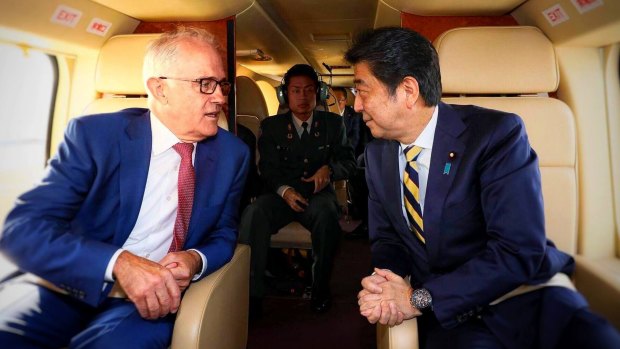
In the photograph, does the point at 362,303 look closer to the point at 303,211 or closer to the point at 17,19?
the point at 17,19

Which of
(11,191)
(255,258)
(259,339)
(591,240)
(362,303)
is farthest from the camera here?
(255,258)

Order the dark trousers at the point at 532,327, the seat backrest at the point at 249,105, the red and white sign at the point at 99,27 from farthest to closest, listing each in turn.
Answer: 1. the seat backrest at the point at 249,105
2. the red and white sign at the point at 99,27
3. the dark trousers at the point at 532,327

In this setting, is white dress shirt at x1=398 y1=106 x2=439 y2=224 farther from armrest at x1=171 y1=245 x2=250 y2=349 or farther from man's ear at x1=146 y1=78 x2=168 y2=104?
man's ear at x1=146 y1=78 x2=168 y2=104

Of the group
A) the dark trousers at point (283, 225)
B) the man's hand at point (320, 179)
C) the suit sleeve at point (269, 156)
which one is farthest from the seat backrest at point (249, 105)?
the dark trousers at point (283, 225)

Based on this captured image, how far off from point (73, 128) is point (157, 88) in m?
0.31

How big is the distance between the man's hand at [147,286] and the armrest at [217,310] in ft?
0.15

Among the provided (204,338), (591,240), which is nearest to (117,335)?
(204,338)

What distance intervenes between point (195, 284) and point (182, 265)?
0.22ft

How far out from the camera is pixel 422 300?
3.66ft

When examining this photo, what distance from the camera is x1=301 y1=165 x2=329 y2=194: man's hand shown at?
2805mm

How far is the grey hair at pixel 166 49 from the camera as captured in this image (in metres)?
1.38

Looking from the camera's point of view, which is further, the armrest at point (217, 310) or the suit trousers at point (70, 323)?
the armrest at point (217, 310)

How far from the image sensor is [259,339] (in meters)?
2.29

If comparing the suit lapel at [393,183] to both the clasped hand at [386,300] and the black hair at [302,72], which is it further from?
the black hair at [302,72]
